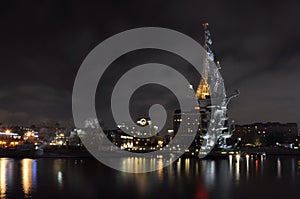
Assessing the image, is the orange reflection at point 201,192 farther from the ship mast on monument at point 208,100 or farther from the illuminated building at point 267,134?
the illuminated building at point 267,134

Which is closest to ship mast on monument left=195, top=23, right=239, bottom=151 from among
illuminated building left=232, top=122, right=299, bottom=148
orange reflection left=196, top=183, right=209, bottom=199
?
illuminated building left=232, top=122, right=299, bottom=148

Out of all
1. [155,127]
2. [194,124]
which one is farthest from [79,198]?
[155,127]

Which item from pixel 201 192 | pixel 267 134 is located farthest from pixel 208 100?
pixel 201 192

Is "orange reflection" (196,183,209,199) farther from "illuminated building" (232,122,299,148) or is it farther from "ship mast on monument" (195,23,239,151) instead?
"illuminated building" (232,122,299,148)

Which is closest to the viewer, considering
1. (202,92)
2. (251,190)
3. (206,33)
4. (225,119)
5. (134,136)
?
(251,190)

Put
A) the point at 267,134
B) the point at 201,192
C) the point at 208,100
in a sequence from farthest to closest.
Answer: the point at 267,134 < the point at 208,100 < the point at 201,192

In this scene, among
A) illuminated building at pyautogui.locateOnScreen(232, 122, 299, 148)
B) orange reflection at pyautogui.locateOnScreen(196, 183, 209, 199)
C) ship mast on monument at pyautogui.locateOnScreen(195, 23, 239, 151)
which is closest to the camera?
orange reflection at pyautogui.locateOnScreen(196, 183, 209, 199)

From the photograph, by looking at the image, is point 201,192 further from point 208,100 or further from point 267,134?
point 267,134

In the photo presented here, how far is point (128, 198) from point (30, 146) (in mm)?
50812

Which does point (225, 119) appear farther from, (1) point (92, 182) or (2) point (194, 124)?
(1) point (92, 182)

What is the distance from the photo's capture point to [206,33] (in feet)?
252

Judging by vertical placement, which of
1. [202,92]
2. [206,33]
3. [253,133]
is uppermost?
[206,33]

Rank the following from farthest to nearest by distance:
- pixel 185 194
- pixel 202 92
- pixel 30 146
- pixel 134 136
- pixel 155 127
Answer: pixel 155 127 → pixel 134 136 → pixel 202 92 → pixel 30 146 → pixel 185 194

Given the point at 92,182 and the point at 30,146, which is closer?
the point at 92,182
